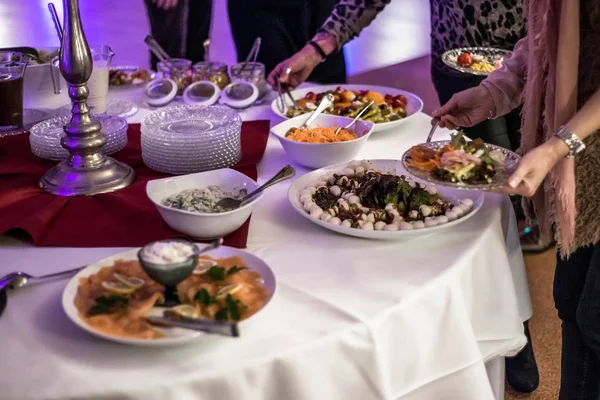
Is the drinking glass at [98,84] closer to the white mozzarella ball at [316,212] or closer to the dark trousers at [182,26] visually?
the white mozzarella ball at [316,212]

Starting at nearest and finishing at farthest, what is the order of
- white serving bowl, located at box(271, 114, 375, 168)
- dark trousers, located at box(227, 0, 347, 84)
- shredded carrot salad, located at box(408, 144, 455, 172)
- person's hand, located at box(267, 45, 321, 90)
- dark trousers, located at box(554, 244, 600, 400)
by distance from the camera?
1. shredded carrot salad, located at box(408, 144, 455, 172)
2. dark trousers, located at box(554, 244, 600, 400)
3. white serving bowl, located at box(271, 114, 375, 168)
4. person's hand, located at box(267, 45, 321, 90)
5. dark trousers, located at box(227, 0, 347, 84)

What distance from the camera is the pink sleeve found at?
1.31 metres

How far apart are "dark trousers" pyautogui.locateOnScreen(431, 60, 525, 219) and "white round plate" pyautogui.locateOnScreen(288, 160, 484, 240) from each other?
2.30ft

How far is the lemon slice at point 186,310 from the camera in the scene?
811mm

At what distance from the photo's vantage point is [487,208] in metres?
1.18

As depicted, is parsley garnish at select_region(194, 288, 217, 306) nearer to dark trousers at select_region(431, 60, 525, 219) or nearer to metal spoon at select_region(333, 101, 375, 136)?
metal spoon at select_region(333, 101, 375, 136)

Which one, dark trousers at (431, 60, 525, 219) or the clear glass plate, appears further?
dark trousers at (431, 60, 525, 219)

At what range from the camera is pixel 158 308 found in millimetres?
841

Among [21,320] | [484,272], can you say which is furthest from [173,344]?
[484,272]

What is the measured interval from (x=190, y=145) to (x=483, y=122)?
0.95 metres

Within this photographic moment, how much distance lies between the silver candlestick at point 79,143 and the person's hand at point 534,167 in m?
0.74

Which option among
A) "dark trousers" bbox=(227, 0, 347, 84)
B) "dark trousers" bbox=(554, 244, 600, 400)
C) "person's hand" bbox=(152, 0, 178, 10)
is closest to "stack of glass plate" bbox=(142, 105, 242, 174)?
"dark trousers" bbox=(554, 244, 600, 400)

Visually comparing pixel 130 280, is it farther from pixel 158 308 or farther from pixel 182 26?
pixel 182 26

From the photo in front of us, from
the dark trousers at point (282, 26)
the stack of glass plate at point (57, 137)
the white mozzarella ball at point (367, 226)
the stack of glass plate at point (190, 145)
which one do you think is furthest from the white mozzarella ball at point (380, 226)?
the dark trousers at point (282, 26)
